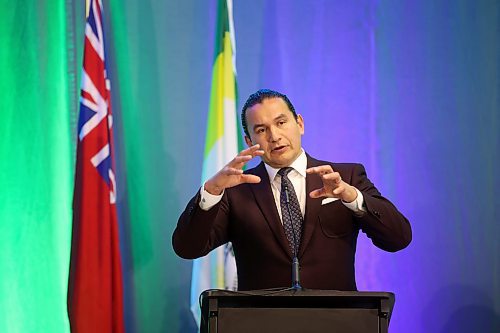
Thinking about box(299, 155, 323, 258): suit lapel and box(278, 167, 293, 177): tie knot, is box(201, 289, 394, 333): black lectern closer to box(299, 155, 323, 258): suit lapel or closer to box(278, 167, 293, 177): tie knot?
box(299, 155, 323, 258): suit lapel

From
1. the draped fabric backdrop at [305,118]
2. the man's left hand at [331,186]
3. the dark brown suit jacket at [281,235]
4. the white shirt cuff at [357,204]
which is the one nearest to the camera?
the man's left hand at [331,186]

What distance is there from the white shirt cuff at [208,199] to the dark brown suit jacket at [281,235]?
0.06ft

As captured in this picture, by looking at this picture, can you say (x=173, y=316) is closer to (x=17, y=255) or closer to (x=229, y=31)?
(x=17, y=255)

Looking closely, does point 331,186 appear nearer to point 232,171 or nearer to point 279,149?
point 232,171

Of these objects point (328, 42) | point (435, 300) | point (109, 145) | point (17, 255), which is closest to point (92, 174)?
point (109, 145)

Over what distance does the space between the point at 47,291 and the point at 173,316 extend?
0.66 meters

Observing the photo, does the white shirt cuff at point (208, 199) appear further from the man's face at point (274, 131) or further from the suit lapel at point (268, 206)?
the man's face at point (274, 131)

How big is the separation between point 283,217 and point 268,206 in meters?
0.07

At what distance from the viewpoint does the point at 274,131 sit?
7.95ft

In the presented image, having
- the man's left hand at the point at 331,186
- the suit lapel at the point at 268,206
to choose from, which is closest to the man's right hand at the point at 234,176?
the man's left hand at the point at 331,186

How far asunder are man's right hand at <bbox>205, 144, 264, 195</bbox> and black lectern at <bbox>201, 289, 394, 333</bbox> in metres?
0.47

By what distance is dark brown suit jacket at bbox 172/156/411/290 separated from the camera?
219 centimetres

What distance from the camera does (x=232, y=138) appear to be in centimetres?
334

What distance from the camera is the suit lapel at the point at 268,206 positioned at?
230 centimetres
